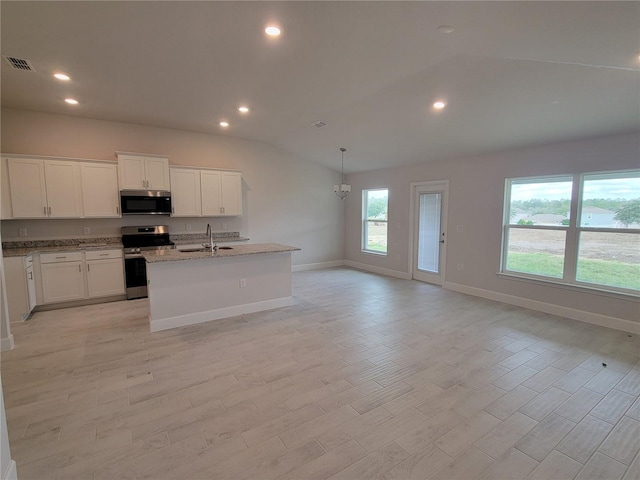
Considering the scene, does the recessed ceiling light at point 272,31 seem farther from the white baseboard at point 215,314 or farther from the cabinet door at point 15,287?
the cabinet door at point 15,287

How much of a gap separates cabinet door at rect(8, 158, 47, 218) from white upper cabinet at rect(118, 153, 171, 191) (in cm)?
103

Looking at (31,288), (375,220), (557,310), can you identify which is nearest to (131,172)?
(31,288)

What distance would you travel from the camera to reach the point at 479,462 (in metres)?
1.87

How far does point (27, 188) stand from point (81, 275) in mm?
1458

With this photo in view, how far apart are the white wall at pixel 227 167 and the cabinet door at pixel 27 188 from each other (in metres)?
0.36

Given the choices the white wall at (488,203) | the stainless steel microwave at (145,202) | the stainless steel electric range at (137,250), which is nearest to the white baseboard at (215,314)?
the stainless steel electric range at (137,250)

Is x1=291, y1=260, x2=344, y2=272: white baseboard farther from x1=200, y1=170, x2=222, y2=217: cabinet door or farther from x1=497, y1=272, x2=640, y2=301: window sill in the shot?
x1=497, y1=272, x2=640, y2=301: window sill

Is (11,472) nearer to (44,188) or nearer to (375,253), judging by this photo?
(44,188)

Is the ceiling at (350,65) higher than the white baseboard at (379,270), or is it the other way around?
the ceiling at (350,65)

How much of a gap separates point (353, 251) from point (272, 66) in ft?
18.3

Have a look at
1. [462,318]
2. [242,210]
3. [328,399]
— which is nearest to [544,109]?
[462,318]

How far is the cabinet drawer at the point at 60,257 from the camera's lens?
4.48m

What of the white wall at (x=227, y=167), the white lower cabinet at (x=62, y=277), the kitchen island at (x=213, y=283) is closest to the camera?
the kitchen island at (x=213, y=283)

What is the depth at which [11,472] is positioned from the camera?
1.67m
